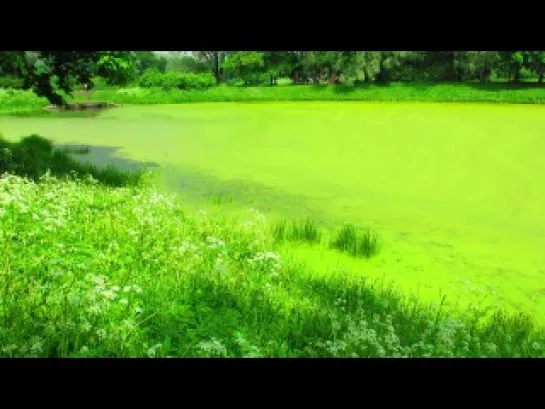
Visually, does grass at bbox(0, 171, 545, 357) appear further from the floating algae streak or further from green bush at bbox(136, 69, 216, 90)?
green bush at bbox(136, 69, 216, 90)

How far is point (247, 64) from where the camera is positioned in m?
52.0

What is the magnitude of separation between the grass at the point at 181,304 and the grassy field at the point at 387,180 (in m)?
0.69

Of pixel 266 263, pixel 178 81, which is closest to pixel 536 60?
pixel 178 81

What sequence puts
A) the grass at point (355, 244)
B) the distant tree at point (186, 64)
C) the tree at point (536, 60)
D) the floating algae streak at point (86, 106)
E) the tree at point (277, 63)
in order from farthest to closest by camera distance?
the distant tree at point (186, 64) < the tree at point (277, 63) < the tree at point (536, 60) < the floating algae streak at point (86, 106) < the grass at point (355, 244)

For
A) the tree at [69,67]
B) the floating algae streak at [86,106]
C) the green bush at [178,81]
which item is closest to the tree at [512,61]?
the green bush at [178,81]

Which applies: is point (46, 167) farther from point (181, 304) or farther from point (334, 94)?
point (334, 94)

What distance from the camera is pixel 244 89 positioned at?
144 feet

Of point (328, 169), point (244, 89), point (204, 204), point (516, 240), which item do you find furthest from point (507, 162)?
point (244, 89)

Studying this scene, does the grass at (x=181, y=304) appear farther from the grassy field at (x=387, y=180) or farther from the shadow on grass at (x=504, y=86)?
the shadow on grass at (x=504, y=86)

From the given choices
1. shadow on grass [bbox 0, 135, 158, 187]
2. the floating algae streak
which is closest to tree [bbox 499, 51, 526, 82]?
the floating algae streak

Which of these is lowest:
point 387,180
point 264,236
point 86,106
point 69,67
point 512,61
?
point 86,106

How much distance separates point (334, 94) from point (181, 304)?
36.8m

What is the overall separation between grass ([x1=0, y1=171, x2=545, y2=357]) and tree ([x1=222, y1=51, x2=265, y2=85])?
46.9m

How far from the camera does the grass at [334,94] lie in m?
34.1
